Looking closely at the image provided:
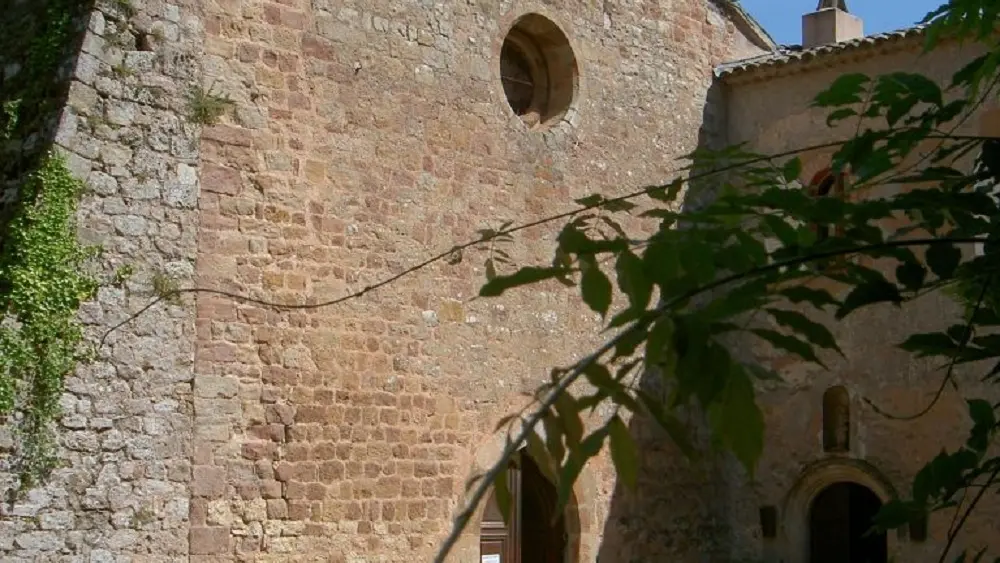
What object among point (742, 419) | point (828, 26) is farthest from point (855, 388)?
point (742, 419)

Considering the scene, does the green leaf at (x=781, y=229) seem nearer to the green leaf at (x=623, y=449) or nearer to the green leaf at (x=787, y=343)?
the green leaf at (x=787, y=343)

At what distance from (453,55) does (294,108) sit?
186cm

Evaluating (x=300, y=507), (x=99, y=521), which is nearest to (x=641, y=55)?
(x=300, y=507)

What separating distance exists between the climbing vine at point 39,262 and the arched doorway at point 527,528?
4.60 meters

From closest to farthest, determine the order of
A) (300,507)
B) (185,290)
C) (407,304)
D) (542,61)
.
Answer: (185,290) < (300,507) < (407,304) < (542,61)

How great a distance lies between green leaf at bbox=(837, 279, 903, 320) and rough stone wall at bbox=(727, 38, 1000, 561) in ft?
32.4

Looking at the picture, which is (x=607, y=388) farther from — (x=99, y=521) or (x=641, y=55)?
(x=641, y=55)

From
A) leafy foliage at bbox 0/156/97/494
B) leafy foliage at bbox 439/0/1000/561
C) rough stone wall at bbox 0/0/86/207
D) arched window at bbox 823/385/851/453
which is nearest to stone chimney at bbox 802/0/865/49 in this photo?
arched window at bbox 823/385/851/453

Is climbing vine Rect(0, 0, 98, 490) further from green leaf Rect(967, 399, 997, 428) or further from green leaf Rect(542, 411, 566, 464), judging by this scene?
green leaf Rect(542, 411, 566, 464)

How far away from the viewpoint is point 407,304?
11.3m

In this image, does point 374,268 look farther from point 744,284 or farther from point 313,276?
point 744,284

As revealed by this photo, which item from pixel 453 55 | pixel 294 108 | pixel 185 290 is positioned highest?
pixel 453 55

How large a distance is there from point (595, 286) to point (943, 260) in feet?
3.32

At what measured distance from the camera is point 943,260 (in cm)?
338
